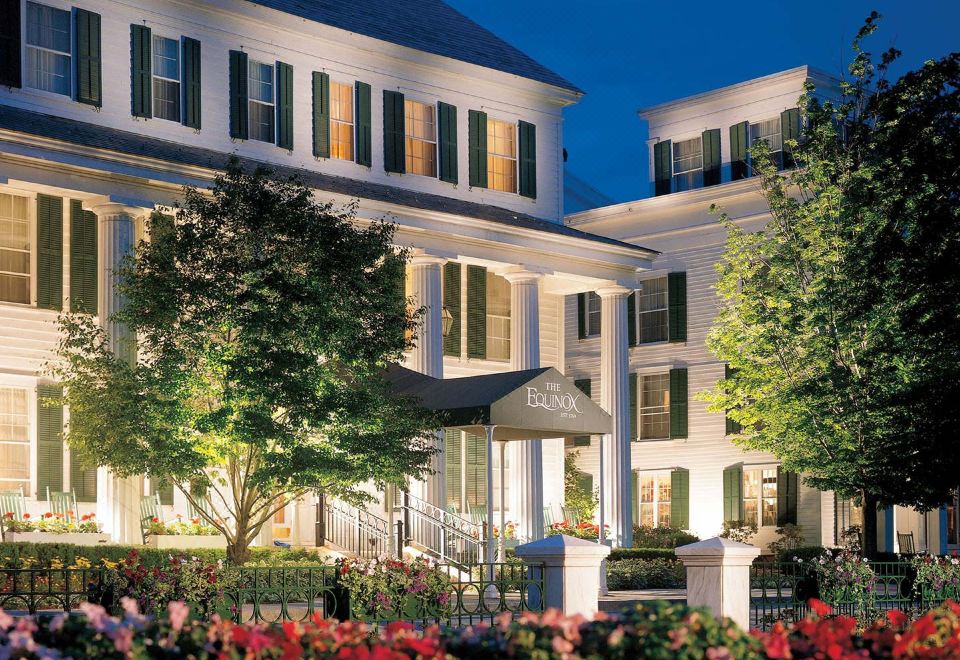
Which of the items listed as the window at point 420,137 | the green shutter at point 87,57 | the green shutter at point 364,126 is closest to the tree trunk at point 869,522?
the window at point 420,137

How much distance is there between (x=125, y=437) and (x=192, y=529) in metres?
5.19

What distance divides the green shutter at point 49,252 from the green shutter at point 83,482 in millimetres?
2923

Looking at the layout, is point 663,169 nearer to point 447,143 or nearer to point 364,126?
point 447,143

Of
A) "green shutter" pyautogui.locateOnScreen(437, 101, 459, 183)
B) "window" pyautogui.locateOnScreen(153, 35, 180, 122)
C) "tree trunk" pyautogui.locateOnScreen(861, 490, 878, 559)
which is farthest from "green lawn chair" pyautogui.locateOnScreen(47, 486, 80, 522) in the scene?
"tree trunk" pyautogui.locateOnScreen(861, 490, 878, 559)

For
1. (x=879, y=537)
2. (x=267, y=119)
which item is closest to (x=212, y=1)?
Answer: (x=267, y=119)

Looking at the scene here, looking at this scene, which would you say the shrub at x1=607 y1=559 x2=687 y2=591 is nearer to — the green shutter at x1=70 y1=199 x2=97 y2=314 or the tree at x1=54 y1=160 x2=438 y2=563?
the tree at x1=54 y1=160 x2=438 y2=563

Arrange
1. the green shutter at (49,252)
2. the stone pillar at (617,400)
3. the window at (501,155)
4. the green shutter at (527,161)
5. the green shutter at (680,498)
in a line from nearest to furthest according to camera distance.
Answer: the green shutter at (49,252), the stone pillar at (617,400), the window at (501,155), the green shutter at (527,161), the green shutter at (680,498)

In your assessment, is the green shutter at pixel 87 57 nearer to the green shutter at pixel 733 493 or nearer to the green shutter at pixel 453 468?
the green shutter at pixel 453 468

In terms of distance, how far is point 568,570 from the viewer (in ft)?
52.6

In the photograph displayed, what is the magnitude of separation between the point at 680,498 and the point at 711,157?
977 cm

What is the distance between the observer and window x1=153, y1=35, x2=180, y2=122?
29.4 meters

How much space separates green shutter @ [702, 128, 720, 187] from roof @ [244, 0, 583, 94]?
6.10 m

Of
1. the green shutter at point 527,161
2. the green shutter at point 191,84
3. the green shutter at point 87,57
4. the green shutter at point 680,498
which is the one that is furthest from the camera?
the green shutter at point 680,498

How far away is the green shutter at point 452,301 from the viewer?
34.3 meters
